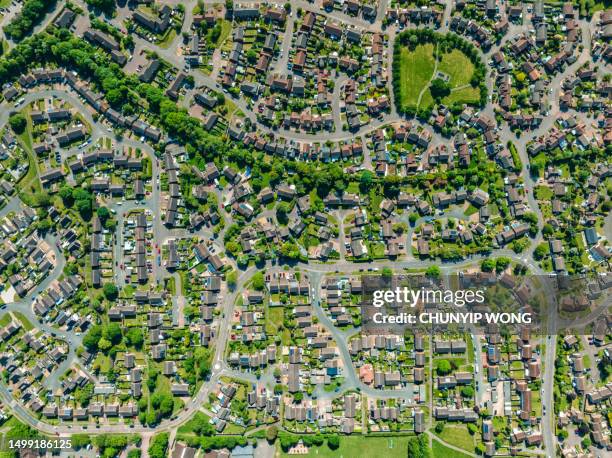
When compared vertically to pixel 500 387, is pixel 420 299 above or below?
above

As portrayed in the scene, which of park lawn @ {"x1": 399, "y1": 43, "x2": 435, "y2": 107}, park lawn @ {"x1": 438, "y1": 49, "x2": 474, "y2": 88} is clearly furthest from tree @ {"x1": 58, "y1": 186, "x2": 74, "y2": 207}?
park lawn @ {"x1": 438, "y1": 49, "x2": 474, "y2": 88}

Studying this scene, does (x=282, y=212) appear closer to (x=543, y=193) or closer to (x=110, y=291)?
(x=110, y=291)

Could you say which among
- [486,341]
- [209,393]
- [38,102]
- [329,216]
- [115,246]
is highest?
[38,102]

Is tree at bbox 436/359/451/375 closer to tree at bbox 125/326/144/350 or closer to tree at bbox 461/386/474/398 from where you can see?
tree at bbox 461/386/474/398

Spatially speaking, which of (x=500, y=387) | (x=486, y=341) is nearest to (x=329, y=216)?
(x=486, y=341)

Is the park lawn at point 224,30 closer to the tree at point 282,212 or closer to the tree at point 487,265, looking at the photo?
the tree at point 282,212

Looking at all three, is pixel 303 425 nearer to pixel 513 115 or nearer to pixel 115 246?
pixel 115 246

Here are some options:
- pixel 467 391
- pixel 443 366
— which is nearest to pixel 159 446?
pixel 443 366
